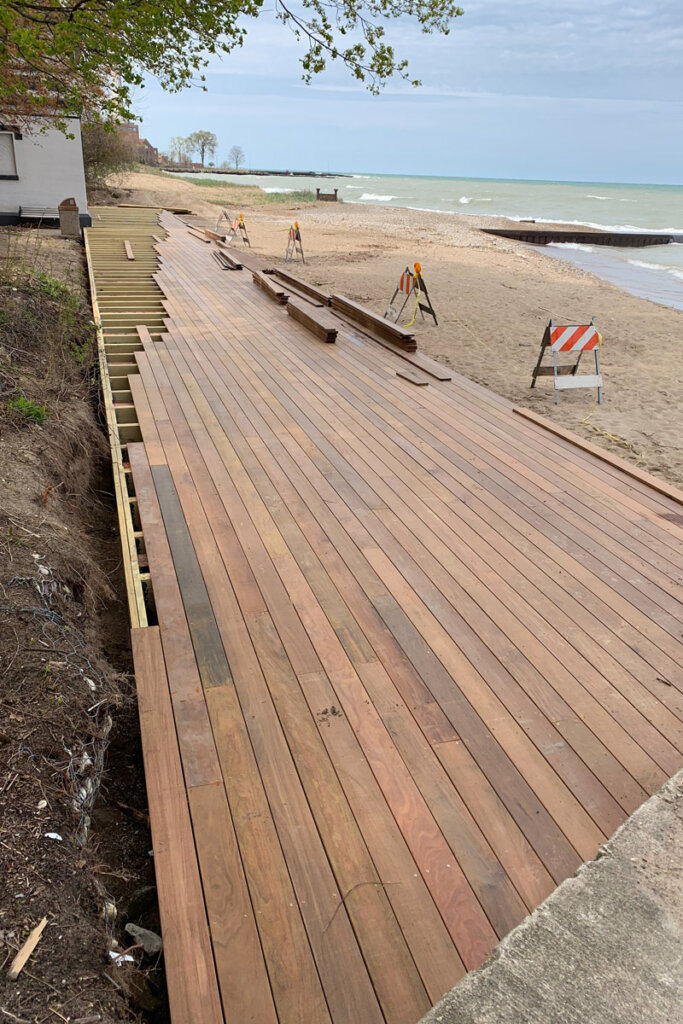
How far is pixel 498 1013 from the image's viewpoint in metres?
1.51

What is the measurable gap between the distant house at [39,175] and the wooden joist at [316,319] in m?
10.1

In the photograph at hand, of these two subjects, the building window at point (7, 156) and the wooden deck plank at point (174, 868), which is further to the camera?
the building window at point (7, 156)

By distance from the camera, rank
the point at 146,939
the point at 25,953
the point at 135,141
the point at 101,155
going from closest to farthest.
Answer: the point at 25,953 → the point at 146,939 → the point at 101,155 → the point at 135,141

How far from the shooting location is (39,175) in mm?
16750

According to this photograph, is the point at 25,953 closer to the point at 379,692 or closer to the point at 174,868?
the point at 174,868

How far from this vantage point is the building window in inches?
635

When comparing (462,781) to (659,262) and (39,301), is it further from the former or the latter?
(659,262)

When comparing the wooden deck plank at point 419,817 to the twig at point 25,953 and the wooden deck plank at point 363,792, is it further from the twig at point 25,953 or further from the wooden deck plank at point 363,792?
the twig at point 25,953

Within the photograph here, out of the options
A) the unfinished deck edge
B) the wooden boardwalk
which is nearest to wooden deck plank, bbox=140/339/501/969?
the wooden boardwalk

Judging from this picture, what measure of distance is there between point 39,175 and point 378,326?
12641 mm

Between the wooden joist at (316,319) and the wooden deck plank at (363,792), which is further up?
the wooden joist at (316,319)

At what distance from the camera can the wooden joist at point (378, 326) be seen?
26.5 feet

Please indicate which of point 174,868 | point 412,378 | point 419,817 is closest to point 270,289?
point 412,378

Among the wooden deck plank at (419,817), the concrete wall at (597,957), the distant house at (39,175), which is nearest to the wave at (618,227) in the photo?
the distant house at (39,175)
